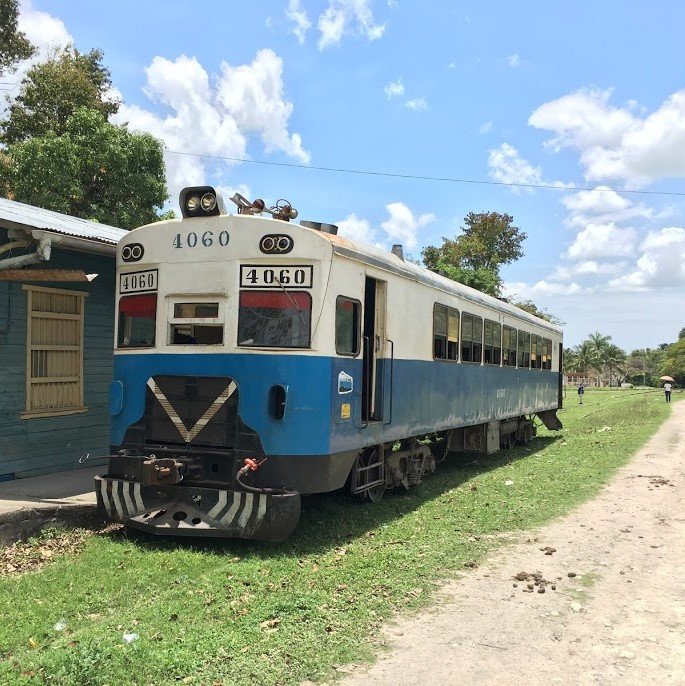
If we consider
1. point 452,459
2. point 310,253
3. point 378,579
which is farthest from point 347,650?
point 452,459

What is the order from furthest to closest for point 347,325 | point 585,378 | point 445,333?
point 585,378, point 445,333, point 347,325

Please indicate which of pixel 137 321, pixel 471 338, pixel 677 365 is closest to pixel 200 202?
pixel 137 321

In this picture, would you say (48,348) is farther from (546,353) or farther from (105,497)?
(546,353)

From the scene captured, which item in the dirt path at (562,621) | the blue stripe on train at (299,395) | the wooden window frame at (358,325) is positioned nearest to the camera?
the dirt path at (562,621)

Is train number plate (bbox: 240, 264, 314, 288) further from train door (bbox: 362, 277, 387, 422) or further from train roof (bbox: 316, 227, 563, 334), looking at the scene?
train door (bbox: 362, 277, 387, 422)

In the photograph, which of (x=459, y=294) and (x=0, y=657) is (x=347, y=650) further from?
(x=459, y=294)

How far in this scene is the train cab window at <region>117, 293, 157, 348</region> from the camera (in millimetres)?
7145

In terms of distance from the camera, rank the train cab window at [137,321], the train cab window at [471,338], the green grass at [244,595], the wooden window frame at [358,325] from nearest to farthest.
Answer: the green grass at [244,595]
the wooden window frame at [358,325]
the train cab window at [137,321]
the train cab window at [471,338]

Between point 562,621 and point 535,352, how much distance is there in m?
11.6

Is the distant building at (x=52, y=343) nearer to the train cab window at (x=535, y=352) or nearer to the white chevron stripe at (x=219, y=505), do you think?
the white chevron stripe at (x=219, y=505)

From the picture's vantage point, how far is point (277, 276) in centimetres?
668

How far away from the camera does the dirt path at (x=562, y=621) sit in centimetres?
414

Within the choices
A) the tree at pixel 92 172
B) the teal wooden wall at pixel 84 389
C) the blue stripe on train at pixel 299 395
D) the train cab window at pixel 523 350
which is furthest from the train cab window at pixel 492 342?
the tree at pixel 92 172

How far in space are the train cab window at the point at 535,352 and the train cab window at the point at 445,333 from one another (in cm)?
576
